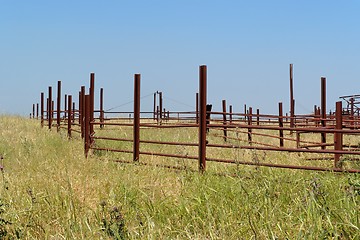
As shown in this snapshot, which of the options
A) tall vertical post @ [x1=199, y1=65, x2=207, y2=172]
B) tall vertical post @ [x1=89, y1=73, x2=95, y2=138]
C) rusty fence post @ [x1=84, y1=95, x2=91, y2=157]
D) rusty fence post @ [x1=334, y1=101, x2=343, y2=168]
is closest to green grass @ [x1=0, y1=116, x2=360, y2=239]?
tall vertical post @ [x1=199, y1=65, x2=207, y2=172]

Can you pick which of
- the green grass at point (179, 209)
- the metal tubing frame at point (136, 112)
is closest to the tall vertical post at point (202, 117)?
the green grass at point (179, 209)

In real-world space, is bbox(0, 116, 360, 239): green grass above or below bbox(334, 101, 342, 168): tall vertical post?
below

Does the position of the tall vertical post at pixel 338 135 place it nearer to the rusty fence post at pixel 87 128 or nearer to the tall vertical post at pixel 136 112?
the tall vertical post at pixel 136 112

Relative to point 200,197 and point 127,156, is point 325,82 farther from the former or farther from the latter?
point 200,197

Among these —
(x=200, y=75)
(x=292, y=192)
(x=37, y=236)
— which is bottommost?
(x=37, y=236)

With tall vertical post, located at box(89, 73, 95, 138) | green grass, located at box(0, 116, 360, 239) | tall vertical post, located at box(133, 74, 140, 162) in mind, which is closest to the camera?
green grass, located at box(0, 116, 360, 239)

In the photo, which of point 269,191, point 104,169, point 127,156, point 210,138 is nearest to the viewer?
point 269,191

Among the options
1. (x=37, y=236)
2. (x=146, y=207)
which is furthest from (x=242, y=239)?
(x=37, y=236)

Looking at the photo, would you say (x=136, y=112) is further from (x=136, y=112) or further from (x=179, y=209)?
(x=179, y=209)

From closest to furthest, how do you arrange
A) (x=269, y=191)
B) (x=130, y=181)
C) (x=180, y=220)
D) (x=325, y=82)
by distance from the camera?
1. (x=180, y=220)
2. (x=269, y=191)
3. (x=130, y=181)
4. (x=325, y=82)

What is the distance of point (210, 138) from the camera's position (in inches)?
758

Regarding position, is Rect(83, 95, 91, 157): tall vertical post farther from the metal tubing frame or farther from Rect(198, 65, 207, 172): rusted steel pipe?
Rect(198, 65, 207, 172): rusted steel pipe

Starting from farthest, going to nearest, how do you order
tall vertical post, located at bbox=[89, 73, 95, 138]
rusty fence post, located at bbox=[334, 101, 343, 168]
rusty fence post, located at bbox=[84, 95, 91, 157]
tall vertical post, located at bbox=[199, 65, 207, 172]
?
1. tall vertical post, located at bbox=[89, 73, 95, 138]
2. rusty fence post, located at bbox=[84, 95, 91, 157]
3. rusty fence post, located at bbox=[334, 101, 343, 168]
4. tall vertical post, located at bbox=[199, 65, 207, 172]

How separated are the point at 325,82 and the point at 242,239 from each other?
1147 centimetres
